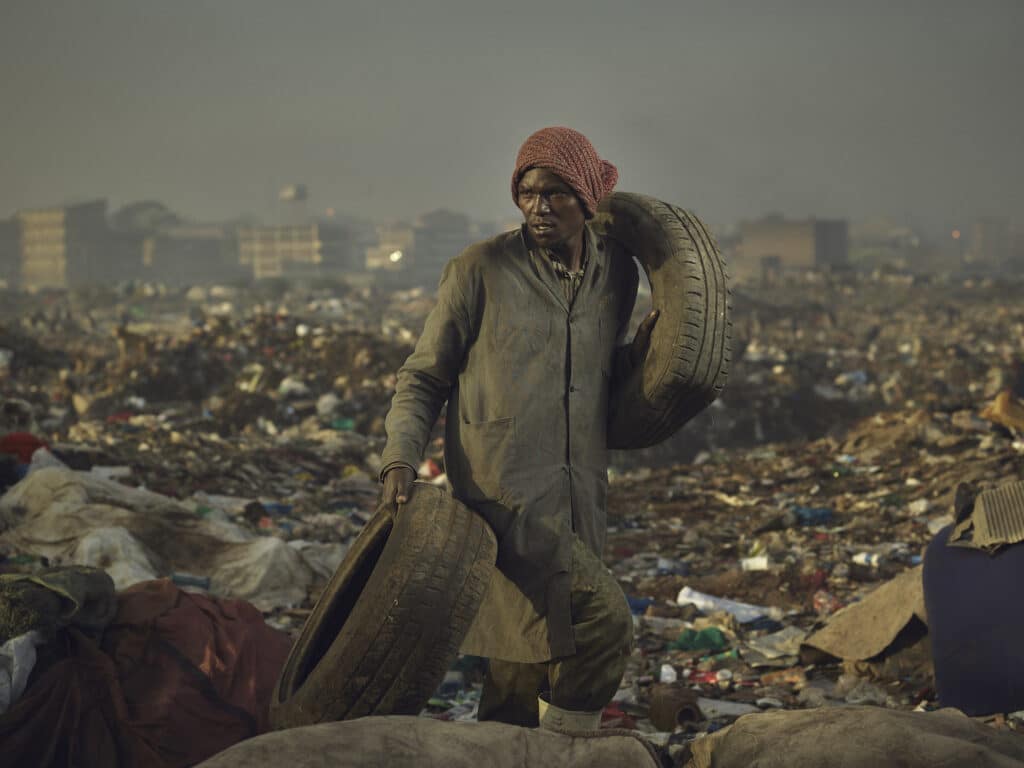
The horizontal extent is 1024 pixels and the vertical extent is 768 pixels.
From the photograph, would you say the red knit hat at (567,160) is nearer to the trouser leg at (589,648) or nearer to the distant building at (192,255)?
the trouser leg at (589,648)

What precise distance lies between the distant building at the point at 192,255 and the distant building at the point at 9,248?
8.34 m

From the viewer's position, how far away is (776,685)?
4930 millimetres

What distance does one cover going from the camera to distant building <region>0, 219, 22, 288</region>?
77125 mm

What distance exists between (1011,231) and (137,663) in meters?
105

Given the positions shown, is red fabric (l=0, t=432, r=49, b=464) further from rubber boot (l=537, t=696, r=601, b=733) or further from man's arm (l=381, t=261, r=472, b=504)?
rubber boot (l=537, t=696, r=601, b=733)

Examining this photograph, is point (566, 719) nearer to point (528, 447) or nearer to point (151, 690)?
point (528, 447)

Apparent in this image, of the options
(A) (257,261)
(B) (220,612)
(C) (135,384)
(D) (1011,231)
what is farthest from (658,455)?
(D) (1011,231)

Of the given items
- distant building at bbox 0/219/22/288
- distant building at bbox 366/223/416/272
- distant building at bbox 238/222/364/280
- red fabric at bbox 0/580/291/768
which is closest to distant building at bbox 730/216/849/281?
distant building at bbox 366/223/416/272

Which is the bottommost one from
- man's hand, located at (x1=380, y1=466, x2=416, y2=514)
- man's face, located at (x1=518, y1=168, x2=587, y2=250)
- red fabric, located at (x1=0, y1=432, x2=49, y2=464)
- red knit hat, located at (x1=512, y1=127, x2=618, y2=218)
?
red fabric, located at (x1=0, y1=432, x2=49, y2=464)

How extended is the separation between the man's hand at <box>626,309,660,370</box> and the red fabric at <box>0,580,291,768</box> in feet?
4.86

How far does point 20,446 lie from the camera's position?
24.6 feet

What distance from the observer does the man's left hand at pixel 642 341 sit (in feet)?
10.2

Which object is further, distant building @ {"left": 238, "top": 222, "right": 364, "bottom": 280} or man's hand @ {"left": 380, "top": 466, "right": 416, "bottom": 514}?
distant building @ {"left": 238, "top": 222, "right": 364, "bottom": 280}

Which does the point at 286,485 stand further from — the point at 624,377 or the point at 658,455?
the point at 624,377
